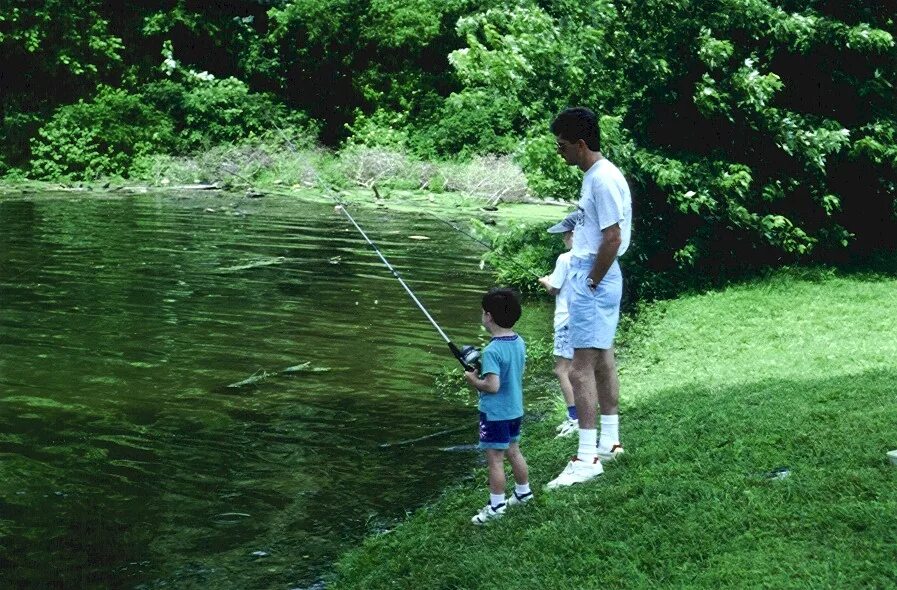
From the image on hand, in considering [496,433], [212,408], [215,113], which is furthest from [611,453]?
[215,113]

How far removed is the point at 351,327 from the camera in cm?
1308

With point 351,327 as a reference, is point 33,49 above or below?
above

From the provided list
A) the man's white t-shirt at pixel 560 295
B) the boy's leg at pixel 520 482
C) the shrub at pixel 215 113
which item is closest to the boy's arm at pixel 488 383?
the boy's leg at pixel 520 482

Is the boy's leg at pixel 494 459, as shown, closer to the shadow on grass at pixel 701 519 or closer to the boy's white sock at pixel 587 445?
the shadow on grass at pixel 701 519

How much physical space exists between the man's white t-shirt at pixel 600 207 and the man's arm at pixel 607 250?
1.4 inches

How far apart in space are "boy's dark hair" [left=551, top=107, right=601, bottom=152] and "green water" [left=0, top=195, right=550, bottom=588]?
257 cm

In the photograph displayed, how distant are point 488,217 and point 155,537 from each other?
55.8ft

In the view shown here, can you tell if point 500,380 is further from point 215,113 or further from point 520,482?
point 215,113

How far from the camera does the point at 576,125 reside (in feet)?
19.8

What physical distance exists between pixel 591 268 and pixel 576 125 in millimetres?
754

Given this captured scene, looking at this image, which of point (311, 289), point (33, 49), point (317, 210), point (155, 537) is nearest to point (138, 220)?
point (317, 210)

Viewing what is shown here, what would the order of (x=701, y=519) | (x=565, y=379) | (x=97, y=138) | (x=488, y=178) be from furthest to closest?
(x=97, y=138) < (x=488, y=178) < (x=565, y=379) < (x=701, y=519)

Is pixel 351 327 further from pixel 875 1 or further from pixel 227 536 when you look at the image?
pixel 875 1

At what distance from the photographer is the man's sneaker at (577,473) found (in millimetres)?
6227
